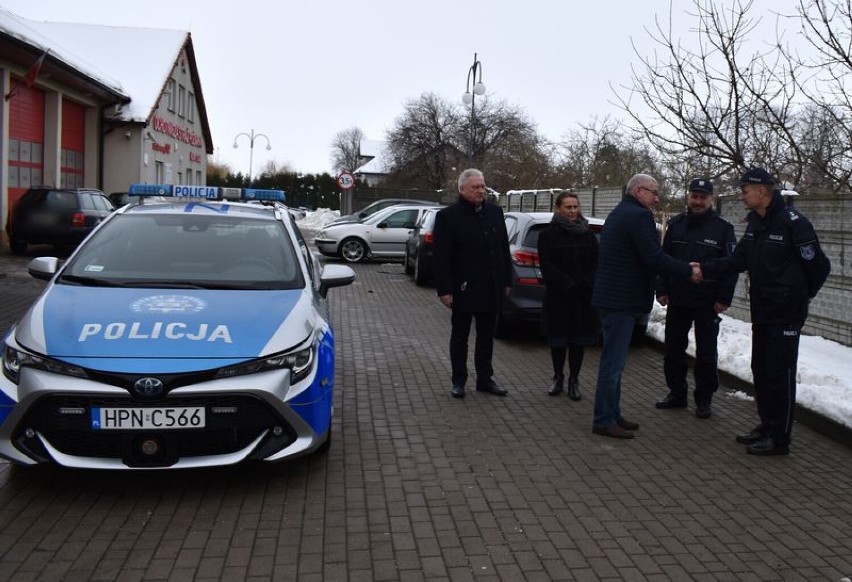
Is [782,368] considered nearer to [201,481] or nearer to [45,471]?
[201,481]

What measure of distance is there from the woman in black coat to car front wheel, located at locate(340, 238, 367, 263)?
14.7 metres

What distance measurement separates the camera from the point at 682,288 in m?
6.86

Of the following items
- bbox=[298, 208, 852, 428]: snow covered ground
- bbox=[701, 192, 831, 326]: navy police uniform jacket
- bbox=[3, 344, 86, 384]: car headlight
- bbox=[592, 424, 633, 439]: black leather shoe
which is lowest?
bbox=[592, 424, 633, 439]: black leather shoe

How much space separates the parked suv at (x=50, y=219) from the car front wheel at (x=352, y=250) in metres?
5.77

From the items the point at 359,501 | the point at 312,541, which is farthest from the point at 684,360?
the point at 312,541

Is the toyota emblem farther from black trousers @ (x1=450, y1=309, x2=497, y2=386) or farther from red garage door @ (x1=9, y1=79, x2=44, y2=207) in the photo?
red garage door @ (x1=9, y1=79, x2=44, y2=207)

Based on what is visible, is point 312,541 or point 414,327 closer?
point 312,541

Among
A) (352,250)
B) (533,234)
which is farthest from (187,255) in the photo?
(352,250)

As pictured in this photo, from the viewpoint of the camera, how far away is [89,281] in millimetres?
5438

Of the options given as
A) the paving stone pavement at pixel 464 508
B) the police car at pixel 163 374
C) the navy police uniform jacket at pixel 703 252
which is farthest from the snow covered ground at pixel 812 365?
the police car at pixel 163 374

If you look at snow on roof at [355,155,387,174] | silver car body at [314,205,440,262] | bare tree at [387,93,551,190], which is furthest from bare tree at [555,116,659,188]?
snow on roof at [355,155,387,174]

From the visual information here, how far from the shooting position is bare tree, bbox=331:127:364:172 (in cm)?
10919

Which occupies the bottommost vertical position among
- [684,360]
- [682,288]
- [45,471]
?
[45,471]

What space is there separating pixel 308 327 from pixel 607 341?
7.57 ft
